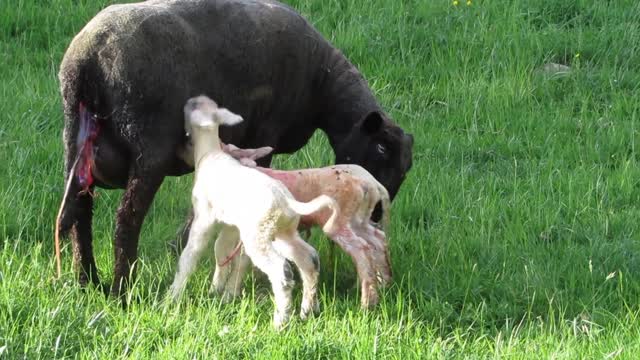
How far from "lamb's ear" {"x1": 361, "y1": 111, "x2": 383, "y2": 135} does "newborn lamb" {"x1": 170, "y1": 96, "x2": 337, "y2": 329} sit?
109 centimetres

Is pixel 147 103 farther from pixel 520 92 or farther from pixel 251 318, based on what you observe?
pixel 520 92

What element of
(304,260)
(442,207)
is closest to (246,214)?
(304,260)

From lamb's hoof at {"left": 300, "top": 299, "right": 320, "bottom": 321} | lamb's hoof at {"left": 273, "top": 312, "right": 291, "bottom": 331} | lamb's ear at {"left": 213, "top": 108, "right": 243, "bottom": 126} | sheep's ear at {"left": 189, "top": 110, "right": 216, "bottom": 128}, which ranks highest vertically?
sheep's ear at {"left": 189, "top": 110, "right": 216, "bottom": 128}

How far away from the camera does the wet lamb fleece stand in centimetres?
635

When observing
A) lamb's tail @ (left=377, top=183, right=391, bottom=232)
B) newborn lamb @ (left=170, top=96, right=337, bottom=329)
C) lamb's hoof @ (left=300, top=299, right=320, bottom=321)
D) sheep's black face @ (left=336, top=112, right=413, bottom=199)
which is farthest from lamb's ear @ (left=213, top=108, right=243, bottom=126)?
sheep's black face @ (left=336, top=112, right=413, bottom=199)

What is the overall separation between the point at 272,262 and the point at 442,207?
2.21m

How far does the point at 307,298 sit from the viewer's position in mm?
6316

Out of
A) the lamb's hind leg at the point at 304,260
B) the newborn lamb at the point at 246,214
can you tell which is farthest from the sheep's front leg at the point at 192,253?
the lamb's hind leg at the point at 304,260

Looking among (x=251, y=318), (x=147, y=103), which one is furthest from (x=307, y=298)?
(x=147, y=103)

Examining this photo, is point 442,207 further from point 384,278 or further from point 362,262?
point 362,262

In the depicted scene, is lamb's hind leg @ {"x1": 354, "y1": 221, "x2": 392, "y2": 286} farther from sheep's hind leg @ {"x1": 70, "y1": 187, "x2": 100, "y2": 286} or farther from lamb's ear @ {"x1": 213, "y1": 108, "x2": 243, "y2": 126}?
sheep's hind leg @ {"x1": 70, "y1": 187, "x2": 100, "y2": 286}

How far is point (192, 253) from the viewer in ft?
21.0

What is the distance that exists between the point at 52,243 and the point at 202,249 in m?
1.26

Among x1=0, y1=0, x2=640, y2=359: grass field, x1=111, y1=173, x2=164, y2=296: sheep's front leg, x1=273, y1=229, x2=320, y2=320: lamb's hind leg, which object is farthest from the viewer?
x1=111, y1=173, x2=164, y2=296: sheep's front leg
